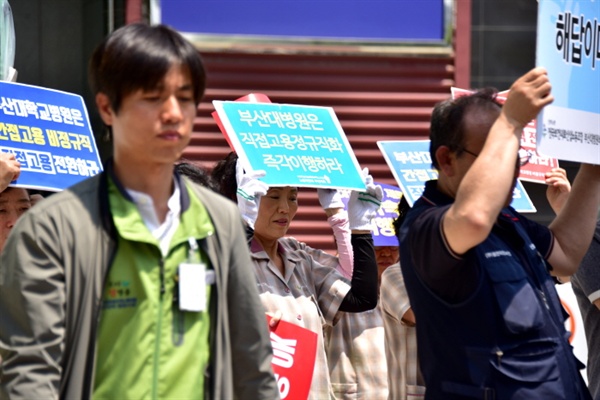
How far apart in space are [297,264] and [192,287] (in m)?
2.19

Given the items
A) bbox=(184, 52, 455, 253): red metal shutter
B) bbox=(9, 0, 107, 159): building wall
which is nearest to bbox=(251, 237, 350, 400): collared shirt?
bbox=(184, 52, 455, 253): red metal shutter

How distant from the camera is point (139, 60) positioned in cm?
300

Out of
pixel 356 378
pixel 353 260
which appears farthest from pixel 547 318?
pixel 356 378

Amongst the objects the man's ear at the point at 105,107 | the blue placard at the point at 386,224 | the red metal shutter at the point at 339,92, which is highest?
the man's ear at the point at 105,107

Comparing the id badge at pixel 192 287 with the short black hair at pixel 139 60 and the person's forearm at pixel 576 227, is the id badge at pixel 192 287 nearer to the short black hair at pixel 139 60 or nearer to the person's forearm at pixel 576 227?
the short black hair at pixel 139 60

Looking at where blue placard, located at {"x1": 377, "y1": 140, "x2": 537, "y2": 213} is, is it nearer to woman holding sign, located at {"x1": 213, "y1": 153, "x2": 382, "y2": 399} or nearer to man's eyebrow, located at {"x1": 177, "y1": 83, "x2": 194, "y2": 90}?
woman holding sign, located at {"x1": 213, "y1": 153, "x2": 382, "y2": 399}

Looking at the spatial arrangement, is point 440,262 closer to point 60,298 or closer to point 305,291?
point 60,298

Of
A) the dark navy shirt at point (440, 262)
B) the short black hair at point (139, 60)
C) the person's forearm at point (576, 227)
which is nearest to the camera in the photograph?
the short black hair at point (139, 60)

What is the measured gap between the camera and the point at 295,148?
16.6ft

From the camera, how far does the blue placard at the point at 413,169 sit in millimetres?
5815

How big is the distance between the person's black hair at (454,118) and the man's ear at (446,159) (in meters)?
0.02

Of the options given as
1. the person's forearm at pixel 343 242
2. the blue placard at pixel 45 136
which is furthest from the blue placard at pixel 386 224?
the blue placard at pixel 45 136

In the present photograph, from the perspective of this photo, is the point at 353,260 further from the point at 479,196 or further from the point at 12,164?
the point at 479,196

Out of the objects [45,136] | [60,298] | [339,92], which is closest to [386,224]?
[45,136]
